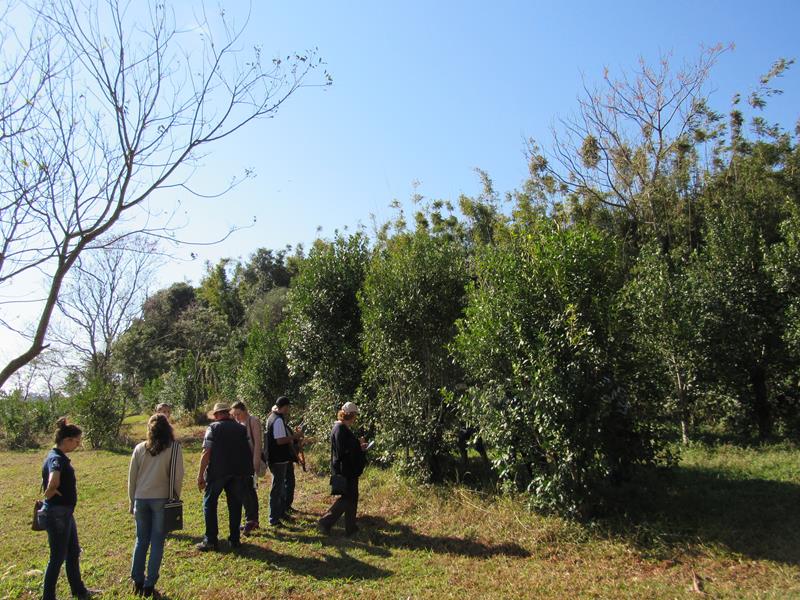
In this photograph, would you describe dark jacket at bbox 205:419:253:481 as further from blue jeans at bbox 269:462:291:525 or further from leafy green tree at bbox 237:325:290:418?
leafy green tree at bbox 237:325:290:418

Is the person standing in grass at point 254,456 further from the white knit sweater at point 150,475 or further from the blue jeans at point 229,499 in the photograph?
the white knit sweater at point 150,475

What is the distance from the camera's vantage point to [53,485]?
16.4 feet

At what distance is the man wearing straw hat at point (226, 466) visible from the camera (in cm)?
628

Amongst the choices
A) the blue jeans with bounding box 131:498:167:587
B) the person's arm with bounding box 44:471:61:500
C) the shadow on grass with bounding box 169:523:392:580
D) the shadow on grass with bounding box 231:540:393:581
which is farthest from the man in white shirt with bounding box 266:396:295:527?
the person's arm with bounding box 44:471:61:500

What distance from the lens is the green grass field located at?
200 inches

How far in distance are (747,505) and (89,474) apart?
13.8 meters

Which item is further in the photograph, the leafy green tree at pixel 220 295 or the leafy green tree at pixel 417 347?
the leafy green tree at pixel 220 295

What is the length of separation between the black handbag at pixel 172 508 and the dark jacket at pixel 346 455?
1.96 meters

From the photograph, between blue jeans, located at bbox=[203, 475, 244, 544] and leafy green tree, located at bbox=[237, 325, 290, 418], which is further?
leafy green tree, located at bbox=[237, 325, 290, 418]

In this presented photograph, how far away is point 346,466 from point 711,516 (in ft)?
14.1

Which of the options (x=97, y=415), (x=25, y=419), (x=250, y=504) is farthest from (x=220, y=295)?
(x=250, y=504)

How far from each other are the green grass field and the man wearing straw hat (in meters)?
0.50

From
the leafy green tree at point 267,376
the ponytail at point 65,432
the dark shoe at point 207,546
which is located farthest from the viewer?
the leafy green tree at point 267,376

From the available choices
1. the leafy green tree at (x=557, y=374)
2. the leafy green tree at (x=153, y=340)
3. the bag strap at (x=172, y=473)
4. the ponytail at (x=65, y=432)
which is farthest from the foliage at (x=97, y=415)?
the leafy green tree at (x=557, y=374)
